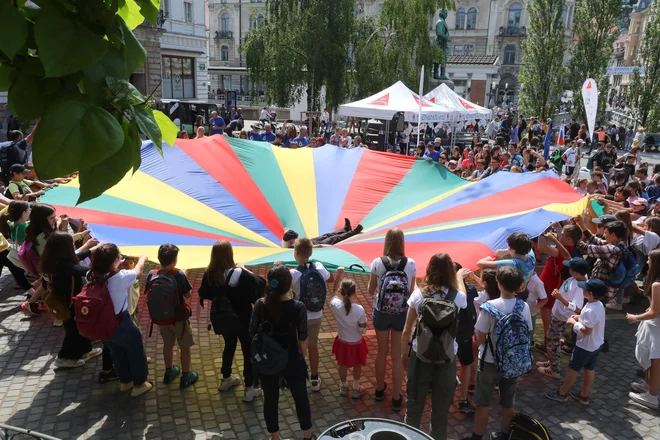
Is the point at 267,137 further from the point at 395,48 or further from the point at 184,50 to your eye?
the point at 184,50

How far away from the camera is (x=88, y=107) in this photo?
1.39 metres

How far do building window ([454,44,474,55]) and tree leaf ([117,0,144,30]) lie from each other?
6054cm

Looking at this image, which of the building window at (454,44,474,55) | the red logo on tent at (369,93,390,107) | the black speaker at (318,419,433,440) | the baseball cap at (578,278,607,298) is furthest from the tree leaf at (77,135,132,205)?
the building window at (454,44,474,55)

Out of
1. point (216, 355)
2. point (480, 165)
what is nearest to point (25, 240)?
point (216, 355)

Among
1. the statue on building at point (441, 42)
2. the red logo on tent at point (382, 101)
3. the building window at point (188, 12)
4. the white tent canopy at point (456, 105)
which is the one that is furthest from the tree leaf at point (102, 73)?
the building window at point (188, 12)

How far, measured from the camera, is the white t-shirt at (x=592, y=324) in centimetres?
477

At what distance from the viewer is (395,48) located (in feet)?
79.8

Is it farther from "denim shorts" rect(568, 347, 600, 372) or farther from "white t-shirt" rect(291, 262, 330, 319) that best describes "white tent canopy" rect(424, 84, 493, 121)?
"white t-shirt" rect(291, 262, 330, 319)

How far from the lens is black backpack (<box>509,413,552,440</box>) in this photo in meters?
4.22

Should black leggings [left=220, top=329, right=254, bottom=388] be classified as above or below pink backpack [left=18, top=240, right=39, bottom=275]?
below

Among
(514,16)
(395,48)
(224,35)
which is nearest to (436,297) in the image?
(395,48)

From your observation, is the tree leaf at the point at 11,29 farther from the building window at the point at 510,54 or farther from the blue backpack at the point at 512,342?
the building window at the point at 510,54

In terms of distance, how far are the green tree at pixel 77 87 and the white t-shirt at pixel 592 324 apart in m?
4.44

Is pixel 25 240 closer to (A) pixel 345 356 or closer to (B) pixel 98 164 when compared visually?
(A) pixel 345 356
